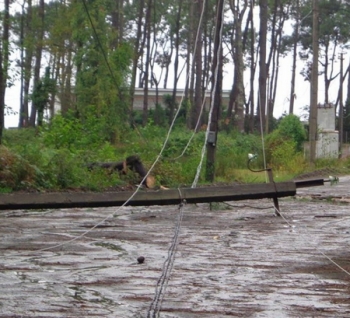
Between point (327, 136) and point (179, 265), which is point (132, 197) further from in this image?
point (327, 136)

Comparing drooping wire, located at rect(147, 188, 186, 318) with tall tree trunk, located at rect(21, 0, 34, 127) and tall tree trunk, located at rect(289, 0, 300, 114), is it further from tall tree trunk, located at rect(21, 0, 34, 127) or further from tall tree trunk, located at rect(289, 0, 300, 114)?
tall tree trunk, located at rect(289, 0, 300, 114)

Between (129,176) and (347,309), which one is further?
(129,176)

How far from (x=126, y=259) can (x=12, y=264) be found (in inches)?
57.6

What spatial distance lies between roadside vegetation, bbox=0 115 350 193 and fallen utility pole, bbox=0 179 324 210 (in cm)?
906

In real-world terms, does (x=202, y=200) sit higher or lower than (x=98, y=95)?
lower

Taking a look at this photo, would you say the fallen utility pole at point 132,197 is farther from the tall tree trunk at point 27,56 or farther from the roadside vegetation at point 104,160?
the tall tree trunk at point 27,56

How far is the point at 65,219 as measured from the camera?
55.7ft

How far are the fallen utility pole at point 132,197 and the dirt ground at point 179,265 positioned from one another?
637mm

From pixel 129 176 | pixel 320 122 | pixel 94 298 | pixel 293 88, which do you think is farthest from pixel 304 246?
pixel 293 88

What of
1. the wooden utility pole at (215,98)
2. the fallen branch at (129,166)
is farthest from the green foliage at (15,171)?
the wooden utility pole at (215,98)

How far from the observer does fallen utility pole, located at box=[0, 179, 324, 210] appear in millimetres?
11250

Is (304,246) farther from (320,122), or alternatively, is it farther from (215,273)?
(320,122)

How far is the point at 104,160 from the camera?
27.5 metres

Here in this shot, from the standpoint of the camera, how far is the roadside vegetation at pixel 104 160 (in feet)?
71.9
